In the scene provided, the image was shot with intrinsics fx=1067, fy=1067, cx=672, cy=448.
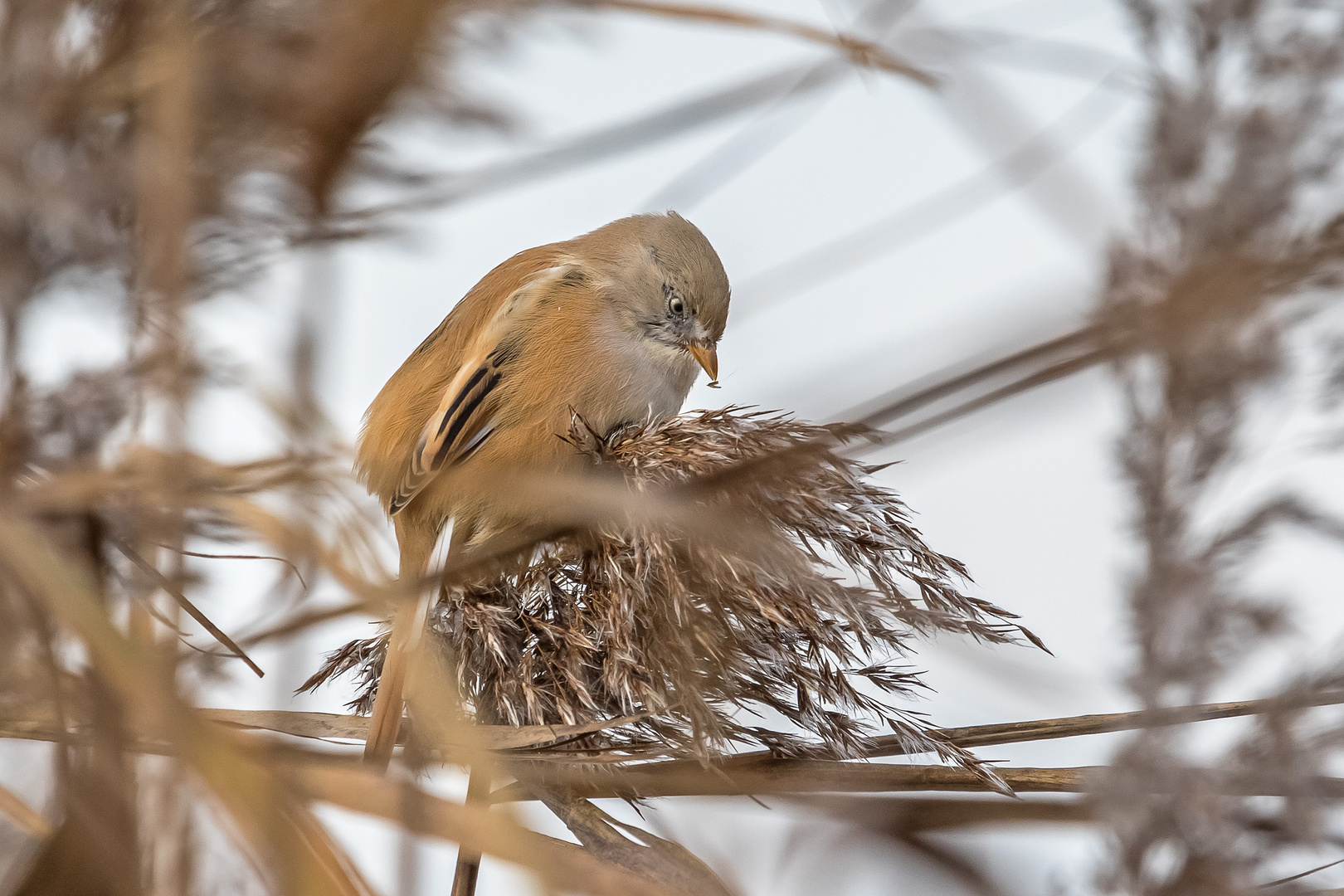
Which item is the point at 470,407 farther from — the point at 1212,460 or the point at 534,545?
the point at 1212,460

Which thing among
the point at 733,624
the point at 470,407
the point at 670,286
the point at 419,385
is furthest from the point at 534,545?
the point at 670,286

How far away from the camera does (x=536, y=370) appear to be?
215 cm

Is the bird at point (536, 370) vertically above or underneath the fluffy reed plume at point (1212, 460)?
above

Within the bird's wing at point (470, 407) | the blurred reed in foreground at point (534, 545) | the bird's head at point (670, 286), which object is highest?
the bird's head at point (670, 286)

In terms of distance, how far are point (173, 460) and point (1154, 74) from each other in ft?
2.57

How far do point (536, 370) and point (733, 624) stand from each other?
109 cm

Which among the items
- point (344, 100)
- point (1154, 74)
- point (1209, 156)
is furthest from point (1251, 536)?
point (344, 100)

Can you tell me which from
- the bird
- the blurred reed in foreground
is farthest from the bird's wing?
the blurred reed in foreground

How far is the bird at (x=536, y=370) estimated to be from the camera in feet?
6.43

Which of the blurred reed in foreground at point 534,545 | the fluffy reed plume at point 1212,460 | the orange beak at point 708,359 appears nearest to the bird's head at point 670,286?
the orange beak at point 708,359

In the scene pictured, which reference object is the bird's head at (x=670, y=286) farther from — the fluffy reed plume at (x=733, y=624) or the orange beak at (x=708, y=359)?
the fluffy reed plume at (x=733, y=624)

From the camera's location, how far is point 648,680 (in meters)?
1.18

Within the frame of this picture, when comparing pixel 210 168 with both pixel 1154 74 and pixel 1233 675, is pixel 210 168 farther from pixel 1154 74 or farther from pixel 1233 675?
pixel 1233 675

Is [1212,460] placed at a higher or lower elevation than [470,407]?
lower
